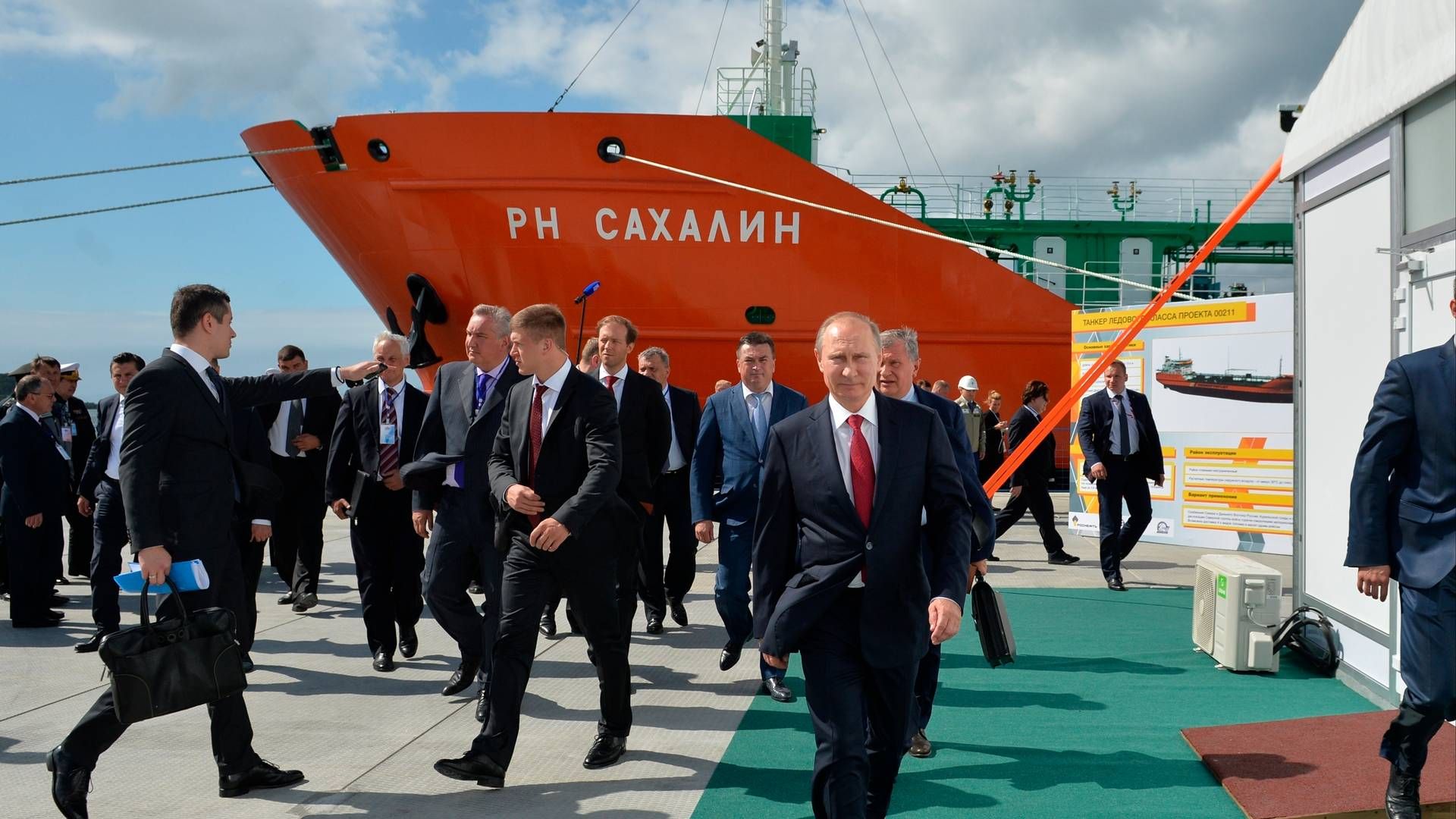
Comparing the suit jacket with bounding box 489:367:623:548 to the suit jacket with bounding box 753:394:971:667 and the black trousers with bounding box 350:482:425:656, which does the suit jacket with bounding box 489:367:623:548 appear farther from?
the black trousers with bounding box 350:482:425:656

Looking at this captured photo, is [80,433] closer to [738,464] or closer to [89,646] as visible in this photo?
[89,646]

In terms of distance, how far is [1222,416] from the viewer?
938cm

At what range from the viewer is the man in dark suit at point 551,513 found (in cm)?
361

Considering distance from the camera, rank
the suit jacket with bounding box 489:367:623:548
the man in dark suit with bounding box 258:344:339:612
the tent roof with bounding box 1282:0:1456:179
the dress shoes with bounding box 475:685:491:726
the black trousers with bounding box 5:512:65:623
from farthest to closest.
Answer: the man in dark suit with bounding box 258:344:339:612 → the black trousers with bounding box 5:512:65:623 → the dress shoes with bounding box 475:685:491:726 → the tent roof with bounding box 1282:0:1456:179 → the suit jacket with bounding box 489:367:623:548

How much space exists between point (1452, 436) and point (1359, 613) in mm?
2217

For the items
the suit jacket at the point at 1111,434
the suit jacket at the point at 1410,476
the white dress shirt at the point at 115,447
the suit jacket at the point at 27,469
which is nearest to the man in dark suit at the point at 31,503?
the suit jacket at the point at 27,469

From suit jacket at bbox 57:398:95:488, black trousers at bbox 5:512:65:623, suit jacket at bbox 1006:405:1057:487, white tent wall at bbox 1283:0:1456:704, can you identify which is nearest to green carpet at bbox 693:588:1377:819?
white tent wall at bbox 1283:0:1456:704

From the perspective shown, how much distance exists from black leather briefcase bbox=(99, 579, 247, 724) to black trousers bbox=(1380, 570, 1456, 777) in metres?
3.54

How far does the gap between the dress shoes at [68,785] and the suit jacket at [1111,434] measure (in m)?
6.40

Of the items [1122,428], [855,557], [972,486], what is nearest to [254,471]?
[855,557]

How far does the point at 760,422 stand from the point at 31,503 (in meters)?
4.82

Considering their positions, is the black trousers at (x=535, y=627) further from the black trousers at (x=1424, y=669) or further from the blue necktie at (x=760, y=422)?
the black trousers at (x=1424, y=669)

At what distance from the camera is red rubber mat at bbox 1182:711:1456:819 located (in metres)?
3.34

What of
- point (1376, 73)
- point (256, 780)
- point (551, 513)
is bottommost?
point (256, 780)
